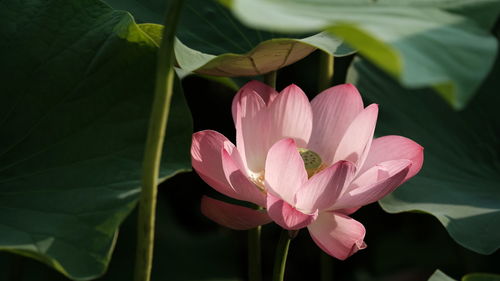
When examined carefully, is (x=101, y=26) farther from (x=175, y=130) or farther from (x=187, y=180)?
(x=187, y=180)

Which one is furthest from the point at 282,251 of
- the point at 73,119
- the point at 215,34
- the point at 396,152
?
the point at 215,34

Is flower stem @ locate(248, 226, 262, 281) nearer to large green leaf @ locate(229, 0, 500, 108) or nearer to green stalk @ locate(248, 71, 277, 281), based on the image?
green stalk @ locate(248, 71, 277, 281)

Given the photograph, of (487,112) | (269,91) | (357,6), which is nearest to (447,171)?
(487,112)

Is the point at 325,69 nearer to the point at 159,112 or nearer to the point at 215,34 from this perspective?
the point at 215,34

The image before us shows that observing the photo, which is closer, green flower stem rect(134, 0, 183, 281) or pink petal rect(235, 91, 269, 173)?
green flower stem rect(134, 0, 183, 281)

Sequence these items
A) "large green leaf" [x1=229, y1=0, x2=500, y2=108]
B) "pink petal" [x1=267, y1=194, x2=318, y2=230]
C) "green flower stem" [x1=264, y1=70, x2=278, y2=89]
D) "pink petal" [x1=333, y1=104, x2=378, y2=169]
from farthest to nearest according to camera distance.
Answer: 1. "green flower stem" [x1=264, y1=70, x2=278, y2=89]
2. "pink petal" [x1=333, y1=104, x2=378, y2=169]
3. "pink petal" [x1=267, y1=194, x2=318, y2=230]
4. "large green leaf" [x1=229, y1=0, x2=500, y2=108]

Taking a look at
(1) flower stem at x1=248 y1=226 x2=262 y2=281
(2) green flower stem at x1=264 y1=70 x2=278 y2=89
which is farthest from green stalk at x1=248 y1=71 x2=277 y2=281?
(2) green flower stem at x1=264 y1=70 x2=278 y2=89

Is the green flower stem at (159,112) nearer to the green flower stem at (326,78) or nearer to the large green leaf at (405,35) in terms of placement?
the large green leaf at (405,35)
